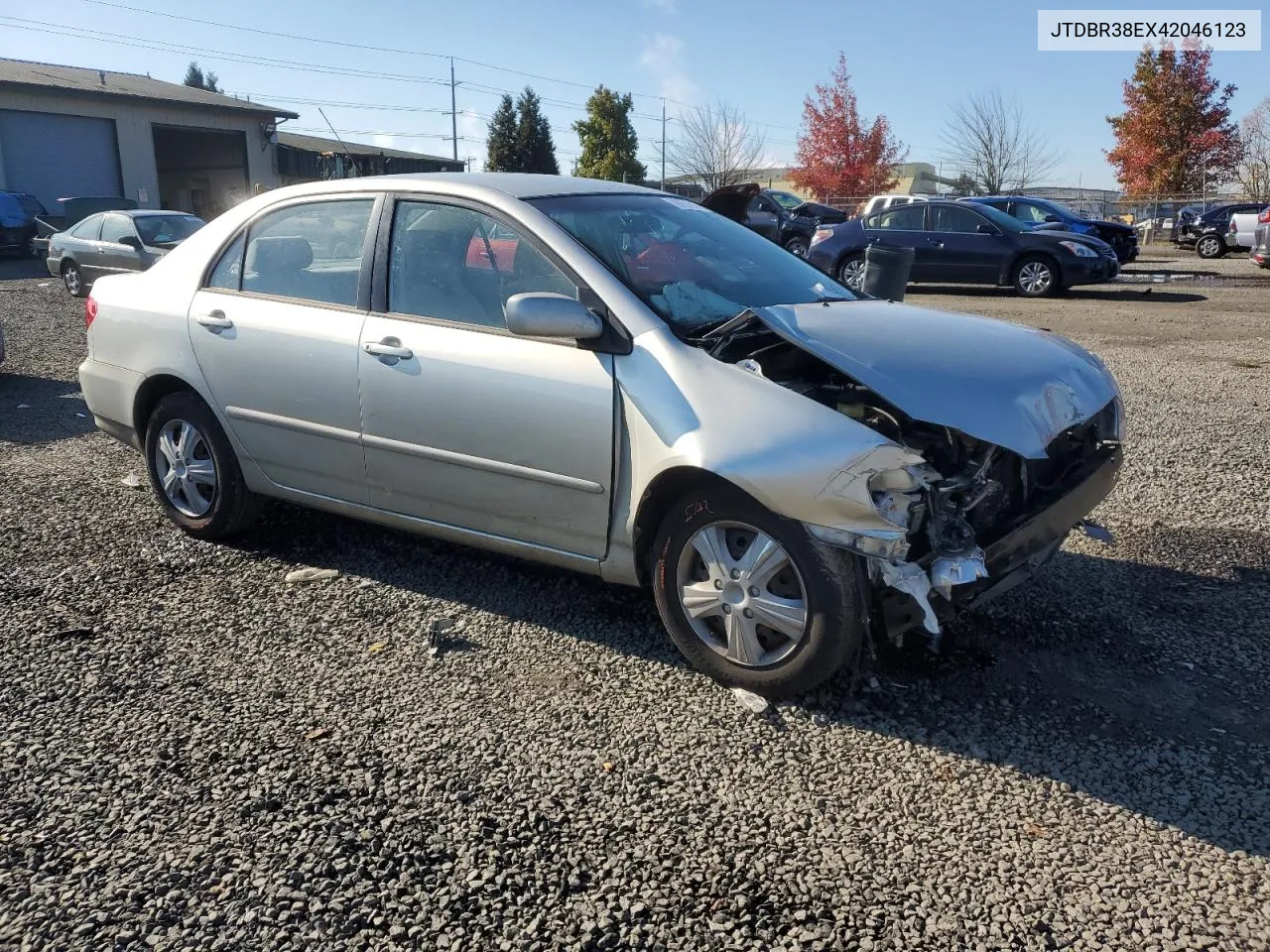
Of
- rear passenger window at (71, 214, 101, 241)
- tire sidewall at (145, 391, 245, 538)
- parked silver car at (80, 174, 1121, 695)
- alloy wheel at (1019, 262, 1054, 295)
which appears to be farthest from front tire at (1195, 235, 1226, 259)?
tire sidewall at (145, 391, 245, 538)

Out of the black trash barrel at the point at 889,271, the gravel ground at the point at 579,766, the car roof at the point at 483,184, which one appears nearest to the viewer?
the gravel ground at the point at 579,766

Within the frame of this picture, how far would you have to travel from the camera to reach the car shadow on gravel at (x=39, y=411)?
7.21m

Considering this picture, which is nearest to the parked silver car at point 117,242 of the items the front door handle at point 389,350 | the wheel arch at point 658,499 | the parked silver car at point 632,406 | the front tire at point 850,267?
the front tire at point 850,267

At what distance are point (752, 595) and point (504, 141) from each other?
4959 cm

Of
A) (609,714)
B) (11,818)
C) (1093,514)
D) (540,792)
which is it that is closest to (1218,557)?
(1093,514)

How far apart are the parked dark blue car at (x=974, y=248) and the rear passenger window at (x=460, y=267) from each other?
1242 cm

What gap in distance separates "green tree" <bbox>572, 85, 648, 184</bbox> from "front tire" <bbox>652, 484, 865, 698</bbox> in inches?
1837

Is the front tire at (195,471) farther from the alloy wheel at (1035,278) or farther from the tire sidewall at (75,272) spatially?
the alloy wheel at (1035,278)

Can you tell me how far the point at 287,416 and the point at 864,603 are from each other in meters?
2.62

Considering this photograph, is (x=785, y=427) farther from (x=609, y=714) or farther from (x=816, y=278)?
(x=816, y=278)

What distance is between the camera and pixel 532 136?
162 feet

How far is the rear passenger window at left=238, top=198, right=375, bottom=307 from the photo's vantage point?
429 cm

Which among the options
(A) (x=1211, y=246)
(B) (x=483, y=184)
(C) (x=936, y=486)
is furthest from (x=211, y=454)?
(A) (x=1211, y=246)

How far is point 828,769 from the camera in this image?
9.84ft
